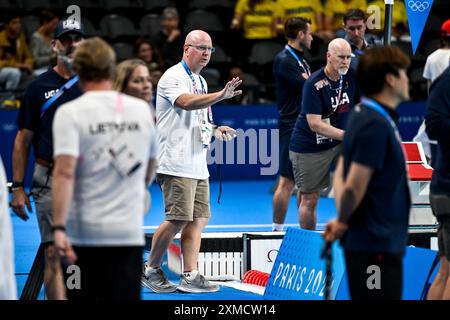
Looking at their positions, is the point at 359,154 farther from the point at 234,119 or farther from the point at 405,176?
the point at 234,119

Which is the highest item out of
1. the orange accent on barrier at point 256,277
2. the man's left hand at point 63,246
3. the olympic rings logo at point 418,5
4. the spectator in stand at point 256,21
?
the spectator in stand at point 256,21

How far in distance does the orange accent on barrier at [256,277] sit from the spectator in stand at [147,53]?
5.74 m

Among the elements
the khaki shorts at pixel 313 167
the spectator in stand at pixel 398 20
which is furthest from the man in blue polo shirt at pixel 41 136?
the spectator in stand at pixel 398 20

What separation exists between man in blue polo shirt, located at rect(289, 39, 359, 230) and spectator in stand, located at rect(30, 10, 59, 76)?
6802 millimetres

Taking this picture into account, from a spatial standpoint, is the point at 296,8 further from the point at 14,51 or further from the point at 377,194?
the point at 377,194

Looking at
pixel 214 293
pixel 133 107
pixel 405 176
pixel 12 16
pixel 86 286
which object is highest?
pixel 12 16

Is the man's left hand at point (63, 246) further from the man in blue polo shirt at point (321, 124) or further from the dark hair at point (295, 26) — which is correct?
the dark hair at point (295, 26)

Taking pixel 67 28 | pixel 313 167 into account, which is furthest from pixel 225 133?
pixel 67 28

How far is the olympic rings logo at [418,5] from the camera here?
8.91 metres

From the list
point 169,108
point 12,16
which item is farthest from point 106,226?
point 12,16

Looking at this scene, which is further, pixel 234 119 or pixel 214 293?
pixel 234 119

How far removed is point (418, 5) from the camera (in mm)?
8930

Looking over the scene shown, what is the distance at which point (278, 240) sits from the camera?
896cm

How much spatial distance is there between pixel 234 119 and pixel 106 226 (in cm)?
970
